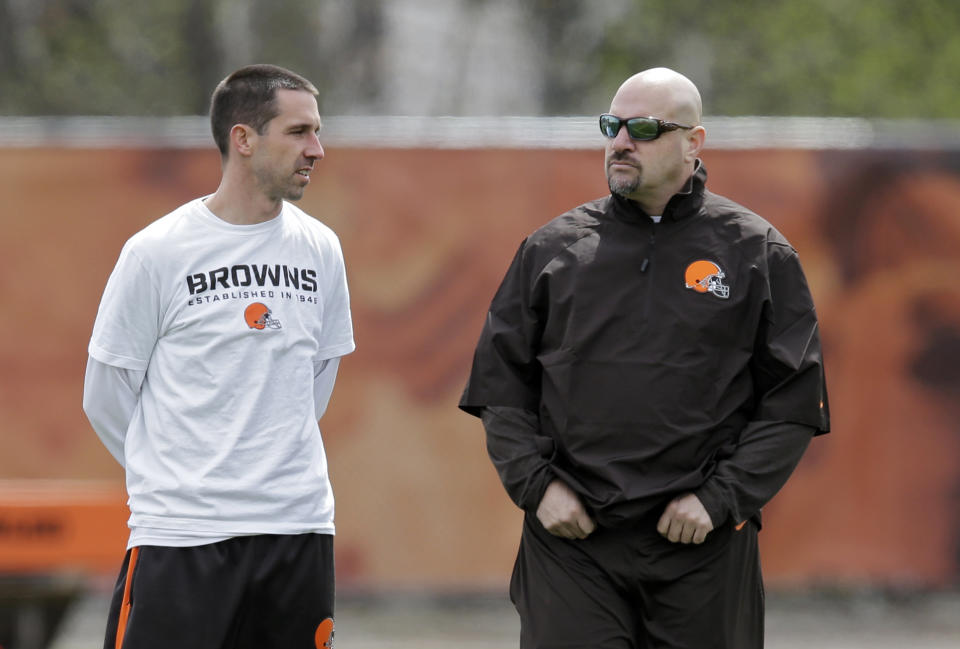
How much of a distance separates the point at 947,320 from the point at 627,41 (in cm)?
1174

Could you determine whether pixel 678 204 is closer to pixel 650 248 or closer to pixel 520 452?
pixel 650 248

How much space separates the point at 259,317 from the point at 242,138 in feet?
1.87

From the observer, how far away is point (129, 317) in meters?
4.36

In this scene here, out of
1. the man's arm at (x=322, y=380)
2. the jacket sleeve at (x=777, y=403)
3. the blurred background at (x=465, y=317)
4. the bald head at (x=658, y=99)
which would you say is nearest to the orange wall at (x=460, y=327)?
the blurred background at (x=465, y=317)

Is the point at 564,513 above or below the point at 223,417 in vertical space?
below

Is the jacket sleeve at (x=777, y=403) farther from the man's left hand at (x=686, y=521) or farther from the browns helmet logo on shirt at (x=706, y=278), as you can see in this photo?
the browns helmet logo on shirt at (x=706, y=278)

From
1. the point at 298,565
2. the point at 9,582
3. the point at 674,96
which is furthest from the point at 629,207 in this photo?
the point at 9,582

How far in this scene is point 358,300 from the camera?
8.55 meters

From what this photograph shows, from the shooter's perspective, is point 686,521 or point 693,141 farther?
point 693,141

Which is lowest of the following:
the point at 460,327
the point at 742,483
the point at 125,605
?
the point at 125,605

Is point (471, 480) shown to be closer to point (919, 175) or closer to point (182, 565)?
point (919, 175)

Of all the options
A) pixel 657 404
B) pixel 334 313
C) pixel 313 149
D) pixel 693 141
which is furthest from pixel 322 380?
pixel 693 141

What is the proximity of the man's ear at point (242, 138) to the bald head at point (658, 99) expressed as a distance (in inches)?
43.1

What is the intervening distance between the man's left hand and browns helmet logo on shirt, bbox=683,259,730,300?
595mm
